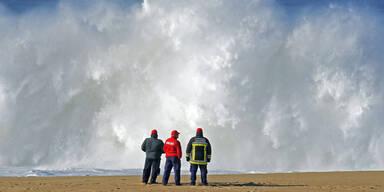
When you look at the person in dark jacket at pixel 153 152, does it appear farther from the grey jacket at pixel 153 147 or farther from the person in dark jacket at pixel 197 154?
the person in dark jacket at pixel 197 154

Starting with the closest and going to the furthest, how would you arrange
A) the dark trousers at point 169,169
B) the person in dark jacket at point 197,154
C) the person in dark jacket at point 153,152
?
1. the person in dark jacket at point 197,154
2. the dark trousers at point 169,169
3. the person in dark jacket at point 153,152

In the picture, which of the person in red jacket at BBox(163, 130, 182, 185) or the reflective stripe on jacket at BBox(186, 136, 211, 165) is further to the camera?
the person in red jacket at BBox(163, 130, 182, 185)

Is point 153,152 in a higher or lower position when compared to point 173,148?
lower

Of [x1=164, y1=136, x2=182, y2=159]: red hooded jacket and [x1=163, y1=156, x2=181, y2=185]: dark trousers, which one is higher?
[x1=164, y1=136, x2=182, y2=159]: red hooded jacket

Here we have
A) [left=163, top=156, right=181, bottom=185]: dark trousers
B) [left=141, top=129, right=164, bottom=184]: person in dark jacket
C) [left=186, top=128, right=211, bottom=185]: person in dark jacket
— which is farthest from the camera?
[left=141, top=129, right=164, bottom=184]: person in dark jacket

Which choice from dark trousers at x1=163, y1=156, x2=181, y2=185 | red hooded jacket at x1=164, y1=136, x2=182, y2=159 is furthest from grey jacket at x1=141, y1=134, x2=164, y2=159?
dark trousers at x1=163, y1=156, x2=181, y2=185

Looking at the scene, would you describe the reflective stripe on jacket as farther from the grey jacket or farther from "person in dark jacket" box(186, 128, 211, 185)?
the grey jacket

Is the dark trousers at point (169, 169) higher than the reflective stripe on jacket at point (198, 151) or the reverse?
the reverse

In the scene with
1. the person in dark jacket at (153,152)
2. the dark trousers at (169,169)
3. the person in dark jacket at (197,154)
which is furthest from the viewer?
the person in dark jacket at (153,152)

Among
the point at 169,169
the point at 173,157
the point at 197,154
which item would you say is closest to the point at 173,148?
the point at 173,157

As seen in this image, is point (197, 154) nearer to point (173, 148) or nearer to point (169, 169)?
point (173, 148)

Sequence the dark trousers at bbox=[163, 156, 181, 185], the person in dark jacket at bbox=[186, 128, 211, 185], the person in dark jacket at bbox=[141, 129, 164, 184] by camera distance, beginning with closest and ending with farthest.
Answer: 1. the person in dark jacket at bbox=[186, 128, 211, 185]
2. the dark trousers at bbox=[163, 156, 181, 185]
3. the person in dark jacket at bbox=[141, 129, 164, 184]

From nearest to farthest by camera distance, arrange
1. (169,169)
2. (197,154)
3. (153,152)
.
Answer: (197,154)
(169,169)
(153,152)

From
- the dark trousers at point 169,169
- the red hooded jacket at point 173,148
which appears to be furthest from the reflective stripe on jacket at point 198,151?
the dark trousers at point 169,169
